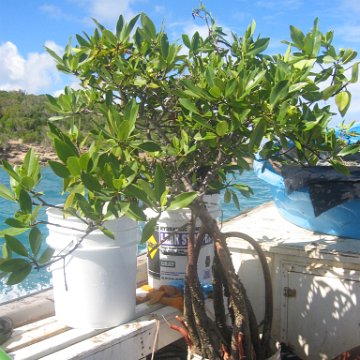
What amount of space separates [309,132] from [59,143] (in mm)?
732

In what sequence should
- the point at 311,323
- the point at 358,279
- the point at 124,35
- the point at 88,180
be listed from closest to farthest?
the point at 88,180 → the point at 124,35 → the point at 358,279 → the point at 311,323

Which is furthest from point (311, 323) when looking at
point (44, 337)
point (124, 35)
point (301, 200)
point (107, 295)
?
point (124, 35)

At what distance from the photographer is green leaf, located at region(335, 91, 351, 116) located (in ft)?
4.88

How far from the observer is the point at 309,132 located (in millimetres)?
1419

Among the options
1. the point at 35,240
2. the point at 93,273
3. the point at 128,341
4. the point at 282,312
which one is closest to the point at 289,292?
the point at 282,312

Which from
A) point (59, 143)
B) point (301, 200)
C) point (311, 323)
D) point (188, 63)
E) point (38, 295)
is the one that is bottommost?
point (311, 323)

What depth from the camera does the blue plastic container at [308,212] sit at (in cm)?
212

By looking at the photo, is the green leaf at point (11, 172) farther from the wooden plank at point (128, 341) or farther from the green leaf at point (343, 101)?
the green leaf at point (343, 101)

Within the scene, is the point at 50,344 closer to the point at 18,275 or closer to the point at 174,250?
the point at 18,275

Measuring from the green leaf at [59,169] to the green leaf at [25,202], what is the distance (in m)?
0.11

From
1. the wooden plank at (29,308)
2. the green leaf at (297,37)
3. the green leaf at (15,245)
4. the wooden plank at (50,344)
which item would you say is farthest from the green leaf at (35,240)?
the green leaf at (297,37)

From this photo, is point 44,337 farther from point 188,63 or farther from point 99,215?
point 188,63

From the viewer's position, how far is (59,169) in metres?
1.14

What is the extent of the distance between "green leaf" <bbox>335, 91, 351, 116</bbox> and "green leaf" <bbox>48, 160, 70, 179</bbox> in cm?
87
